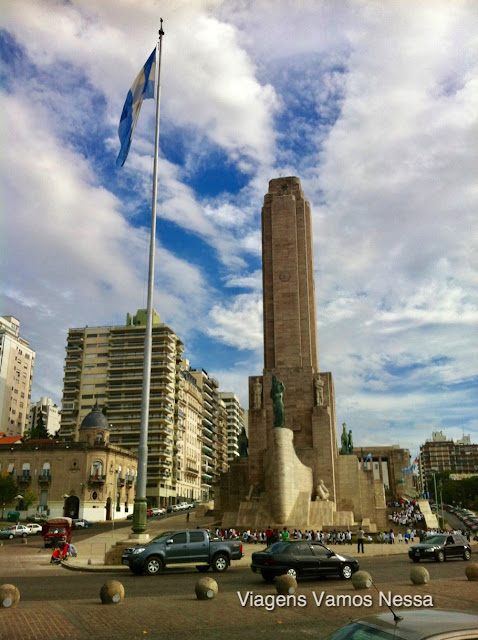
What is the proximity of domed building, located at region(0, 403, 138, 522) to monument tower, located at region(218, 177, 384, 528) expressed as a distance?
938 inches

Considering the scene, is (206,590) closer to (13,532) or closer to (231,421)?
(13,532)

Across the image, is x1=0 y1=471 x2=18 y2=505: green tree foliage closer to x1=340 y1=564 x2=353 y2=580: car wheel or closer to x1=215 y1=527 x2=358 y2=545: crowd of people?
x1=215 y1=527 x2=358 y2=545: crowd of people

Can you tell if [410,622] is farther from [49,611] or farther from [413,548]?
[413,548]

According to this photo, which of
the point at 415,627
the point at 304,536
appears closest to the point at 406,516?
the point at 304,536

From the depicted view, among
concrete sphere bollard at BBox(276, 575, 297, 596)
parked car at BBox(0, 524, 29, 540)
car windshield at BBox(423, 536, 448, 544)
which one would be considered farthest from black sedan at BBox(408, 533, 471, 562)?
parked car at BBox(0, 524, 29, 540)

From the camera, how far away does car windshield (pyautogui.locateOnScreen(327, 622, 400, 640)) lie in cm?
439

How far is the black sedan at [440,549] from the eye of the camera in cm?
2394

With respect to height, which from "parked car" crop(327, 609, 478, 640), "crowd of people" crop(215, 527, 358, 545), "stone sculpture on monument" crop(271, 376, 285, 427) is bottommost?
"crowd of people" crop(215, 527, 358, 545)

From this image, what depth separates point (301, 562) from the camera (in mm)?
16625

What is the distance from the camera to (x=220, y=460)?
132 m

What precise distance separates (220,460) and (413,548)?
11041 centimetres

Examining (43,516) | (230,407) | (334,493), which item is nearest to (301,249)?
(334,493)

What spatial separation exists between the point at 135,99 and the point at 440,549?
940 inches

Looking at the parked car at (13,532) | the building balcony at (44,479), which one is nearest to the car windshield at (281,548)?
the parked car at (13,532)
